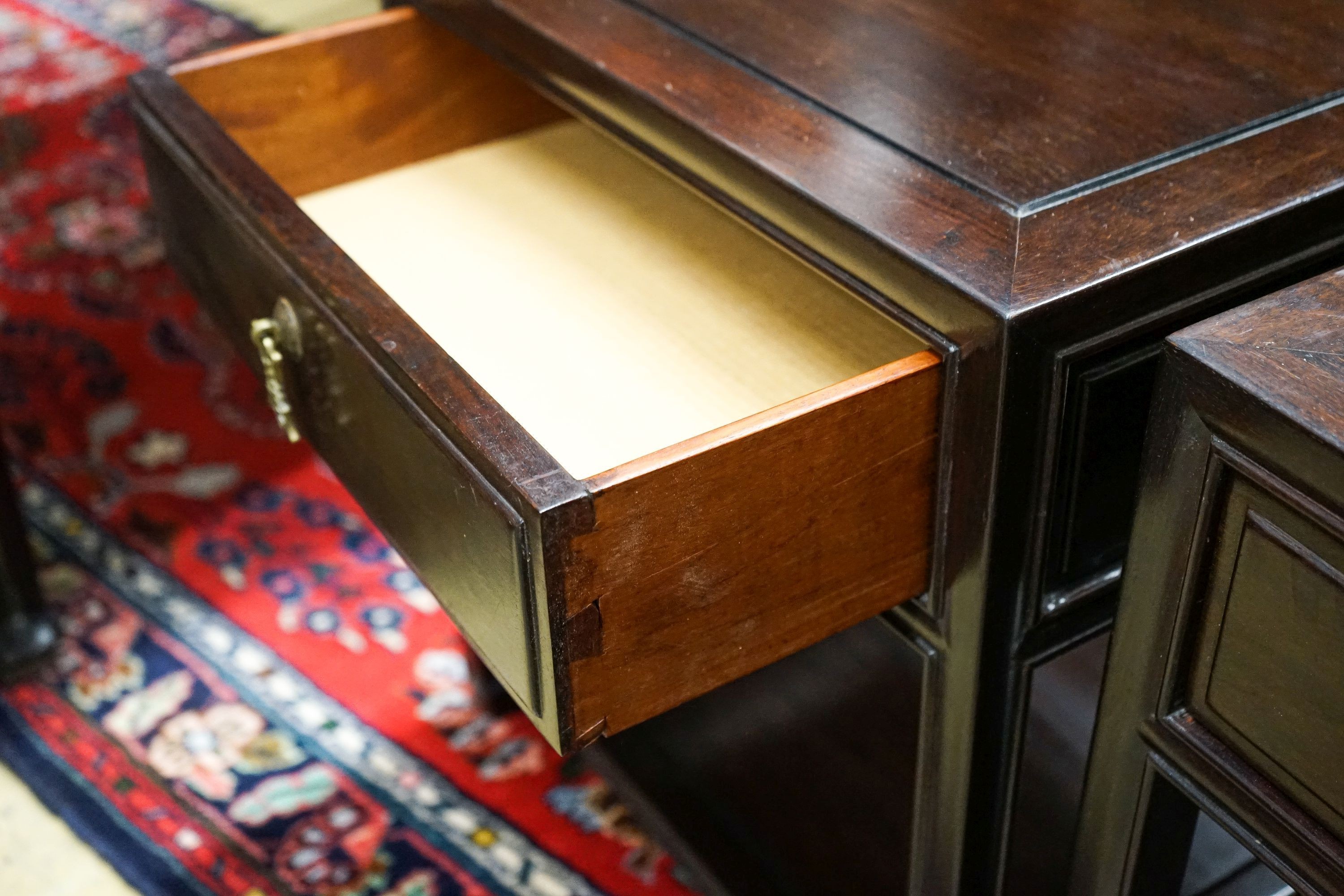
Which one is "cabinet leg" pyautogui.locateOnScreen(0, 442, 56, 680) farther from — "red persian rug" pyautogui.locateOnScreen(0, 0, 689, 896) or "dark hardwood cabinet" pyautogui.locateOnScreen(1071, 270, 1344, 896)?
"dark hardwood cabinet" pyautogui.locateOnScreen(1071, 270, 1344, 896)

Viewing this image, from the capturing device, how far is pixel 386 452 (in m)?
0.58

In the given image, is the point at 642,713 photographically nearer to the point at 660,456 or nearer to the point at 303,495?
the point at 660,456

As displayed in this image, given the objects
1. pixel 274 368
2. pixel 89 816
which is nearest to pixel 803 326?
pixel 274 368

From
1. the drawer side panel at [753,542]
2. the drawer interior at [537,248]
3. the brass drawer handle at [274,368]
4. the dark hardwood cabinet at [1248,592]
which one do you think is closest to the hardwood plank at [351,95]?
the drawer interior at [537,248]

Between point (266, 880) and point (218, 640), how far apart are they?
0.26m

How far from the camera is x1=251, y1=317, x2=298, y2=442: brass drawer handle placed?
2.16 ft

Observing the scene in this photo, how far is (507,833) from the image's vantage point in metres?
0.95

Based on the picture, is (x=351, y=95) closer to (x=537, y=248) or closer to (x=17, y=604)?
(x=537, y=248)

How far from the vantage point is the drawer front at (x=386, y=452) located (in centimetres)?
50

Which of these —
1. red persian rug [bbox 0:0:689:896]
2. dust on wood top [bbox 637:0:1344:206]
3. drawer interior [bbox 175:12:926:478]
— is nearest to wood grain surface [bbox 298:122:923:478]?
drawer interior [bbox 175:12:926:478]

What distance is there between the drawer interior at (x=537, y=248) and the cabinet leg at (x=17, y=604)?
0.42 meters

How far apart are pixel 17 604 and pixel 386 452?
2.13ft

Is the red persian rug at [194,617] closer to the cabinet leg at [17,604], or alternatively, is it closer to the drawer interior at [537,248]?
the cabinet leg at [17,604]

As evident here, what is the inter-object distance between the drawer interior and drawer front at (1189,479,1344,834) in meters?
0.16
